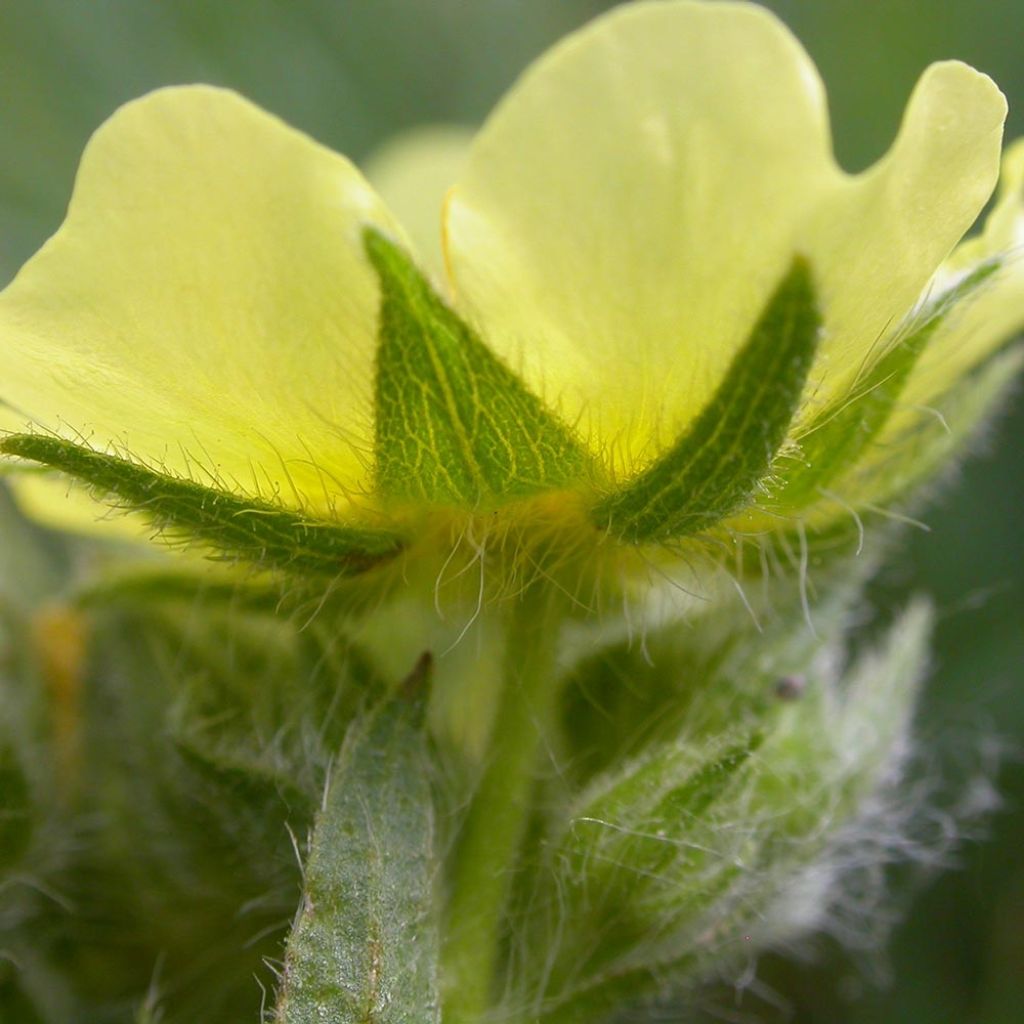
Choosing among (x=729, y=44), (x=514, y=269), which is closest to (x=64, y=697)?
(x=514, y=269)

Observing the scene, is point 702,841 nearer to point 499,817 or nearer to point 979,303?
point 499,817

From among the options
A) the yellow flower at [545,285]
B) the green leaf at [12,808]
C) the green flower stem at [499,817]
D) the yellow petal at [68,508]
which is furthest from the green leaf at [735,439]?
the green leaf at [12,808]

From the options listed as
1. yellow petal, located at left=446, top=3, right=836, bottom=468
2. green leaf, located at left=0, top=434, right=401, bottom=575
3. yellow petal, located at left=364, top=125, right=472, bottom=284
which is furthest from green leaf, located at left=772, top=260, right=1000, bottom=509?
yellow petal, located at left=364, top=125, right=472, bottom=284

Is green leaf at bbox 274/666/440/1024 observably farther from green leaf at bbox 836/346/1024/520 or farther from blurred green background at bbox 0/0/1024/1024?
blurred green background at bbox 0/0/1024/1024

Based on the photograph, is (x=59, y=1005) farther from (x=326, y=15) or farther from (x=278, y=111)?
(x=326, y=15)

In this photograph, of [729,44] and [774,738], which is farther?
[774,738]

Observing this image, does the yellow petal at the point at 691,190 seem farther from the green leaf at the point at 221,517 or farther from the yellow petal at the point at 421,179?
the yellow petal at the point at 421,179
